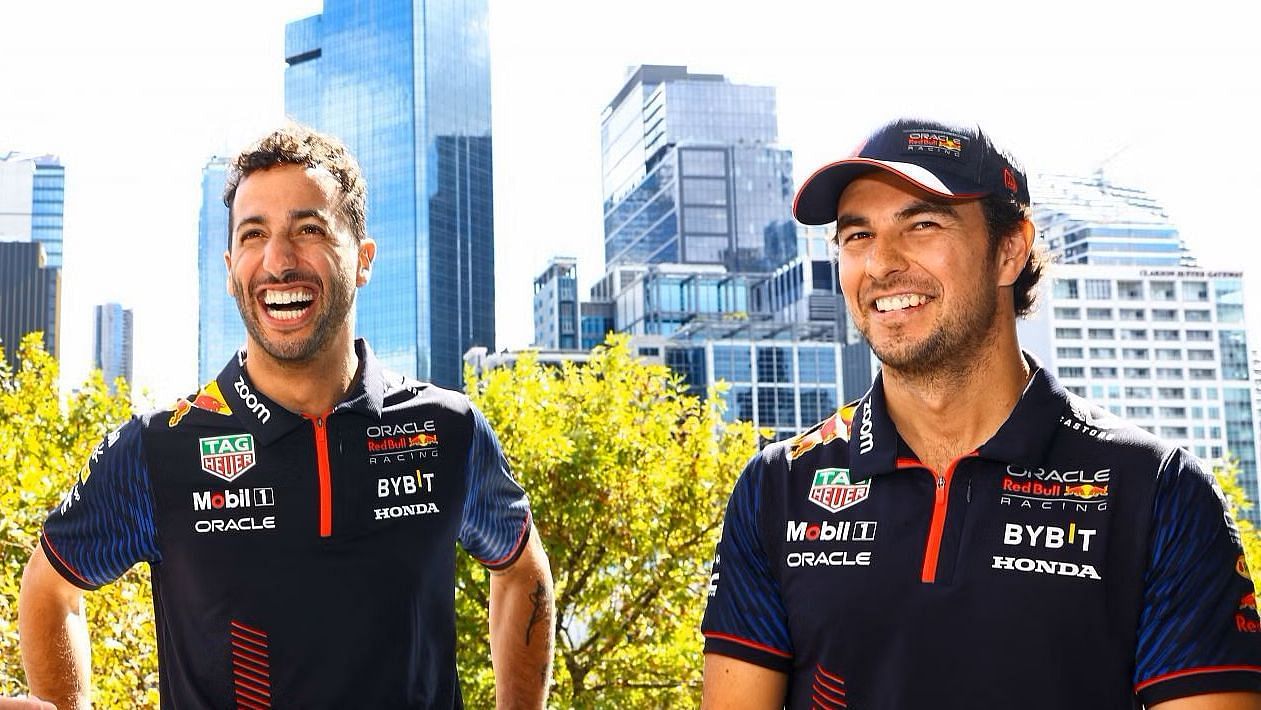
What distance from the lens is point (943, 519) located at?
8.31ft

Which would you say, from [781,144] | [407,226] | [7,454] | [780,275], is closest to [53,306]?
[407,226]

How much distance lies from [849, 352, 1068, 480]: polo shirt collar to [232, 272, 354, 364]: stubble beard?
141cm

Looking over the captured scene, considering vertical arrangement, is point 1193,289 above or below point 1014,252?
above

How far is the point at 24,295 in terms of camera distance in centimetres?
13700

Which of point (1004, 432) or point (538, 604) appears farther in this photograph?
point (538, 604)

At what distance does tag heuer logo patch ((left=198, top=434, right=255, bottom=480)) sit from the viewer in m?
3.23

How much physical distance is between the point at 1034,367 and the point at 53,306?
505 ft

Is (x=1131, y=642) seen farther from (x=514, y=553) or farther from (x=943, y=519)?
(x=514, y=553)

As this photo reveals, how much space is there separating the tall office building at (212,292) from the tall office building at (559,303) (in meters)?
39.7

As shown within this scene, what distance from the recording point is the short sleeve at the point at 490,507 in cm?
351

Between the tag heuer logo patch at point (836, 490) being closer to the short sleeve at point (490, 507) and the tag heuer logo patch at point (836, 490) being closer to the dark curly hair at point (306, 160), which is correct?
the short sleeve at point (490, 507)

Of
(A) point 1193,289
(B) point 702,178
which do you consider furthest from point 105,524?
(B) point 702,178

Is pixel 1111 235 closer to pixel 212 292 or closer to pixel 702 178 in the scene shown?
pixel 702 178

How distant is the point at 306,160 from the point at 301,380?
23.6 inches
